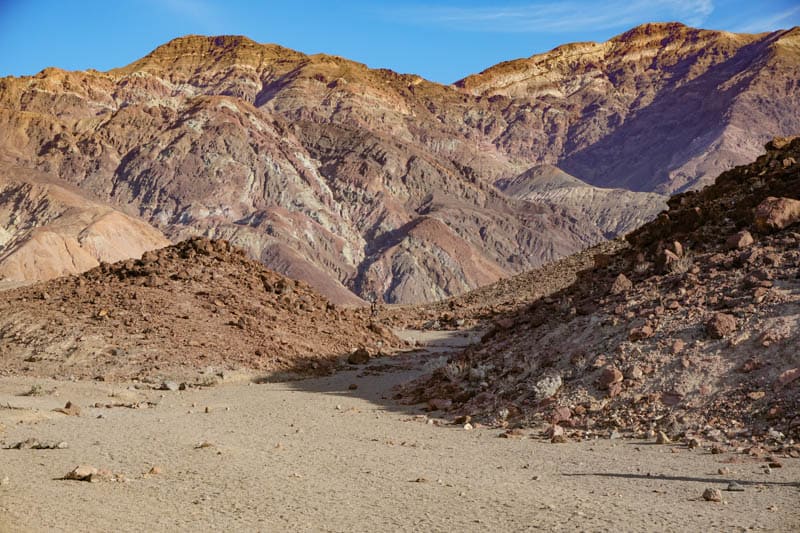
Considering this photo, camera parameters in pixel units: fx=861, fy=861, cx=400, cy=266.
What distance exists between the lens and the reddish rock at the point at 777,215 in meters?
15.5

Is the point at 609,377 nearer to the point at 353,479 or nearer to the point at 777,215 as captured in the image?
Answer: the point at 353,479

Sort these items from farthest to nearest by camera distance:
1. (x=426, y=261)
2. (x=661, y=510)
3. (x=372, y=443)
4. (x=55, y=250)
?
(x=426, y=261)
(x=55, y=250)
(x=372, y=443)
(x=661, y=510)

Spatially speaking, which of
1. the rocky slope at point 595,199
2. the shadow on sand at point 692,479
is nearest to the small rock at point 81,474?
the shadow on sand at point 692,479

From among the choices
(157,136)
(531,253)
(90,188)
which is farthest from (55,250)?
(531,253)

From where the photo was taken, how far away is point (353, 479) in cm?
947

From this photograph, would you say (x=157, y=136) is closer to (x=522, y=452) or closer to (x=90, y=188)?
(x=90, y=188)

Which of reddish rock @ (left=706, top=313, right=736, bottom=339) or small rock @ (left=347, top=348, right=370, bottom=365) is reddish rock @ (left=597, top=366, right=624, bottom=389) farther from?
small rock @ (left=347, top=348, right=370, bottom=365)

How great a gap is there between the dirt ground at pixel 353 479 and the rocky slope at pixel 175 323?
5.50 m

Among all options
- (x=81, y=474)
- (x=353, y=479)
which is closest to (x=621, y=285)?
(x=353, y=479)

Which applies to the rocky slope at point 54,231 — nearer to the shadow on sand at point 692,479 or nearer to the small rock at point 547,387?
the small rock at point 547,387

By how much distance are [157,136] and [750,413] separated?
13136cm

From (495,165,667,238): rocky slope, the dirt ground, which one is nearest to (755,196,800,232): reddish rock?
the dirt ground

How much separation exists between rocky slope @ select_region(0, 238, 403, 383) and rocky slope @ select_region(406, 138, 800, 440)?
18.4ft

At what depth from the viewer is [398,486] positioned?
29.7 ft
